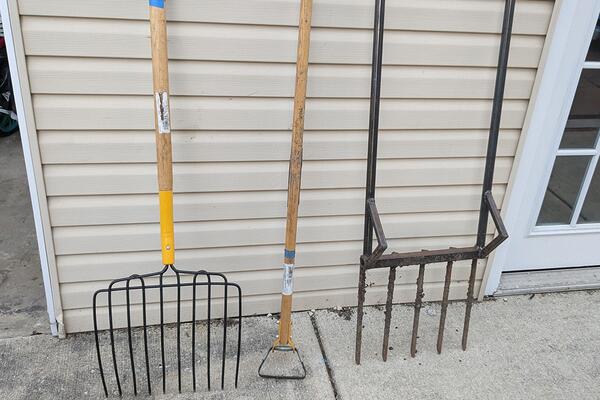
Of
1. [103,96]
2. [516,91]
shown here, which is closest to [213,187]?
[103,96]

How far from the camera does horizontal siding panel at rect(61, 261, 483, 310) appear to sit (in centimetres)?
229

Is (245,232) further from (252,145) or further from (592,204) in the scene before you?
(592,204)

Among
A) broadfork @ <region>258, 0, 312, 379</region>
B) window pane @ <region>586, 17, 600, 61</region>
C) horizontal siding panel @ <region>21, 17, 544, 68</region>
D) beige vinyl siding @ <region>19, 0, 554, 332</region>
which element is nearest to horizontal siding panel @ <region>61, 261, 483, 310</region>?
beige vinyl siding @ <region>19, 0, 554, 332</region>

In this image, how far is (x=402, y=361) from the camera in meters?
2.31

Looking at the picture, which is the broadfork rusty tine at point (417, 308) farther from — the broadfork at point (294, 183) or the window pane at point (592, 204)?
the window pane at point (592, 204)

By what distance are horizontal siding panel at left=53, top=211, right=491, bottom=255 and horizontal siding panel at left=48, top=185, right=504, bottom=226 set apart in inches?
1.3

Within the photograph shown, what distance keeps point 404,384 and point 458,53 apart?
4.56ft

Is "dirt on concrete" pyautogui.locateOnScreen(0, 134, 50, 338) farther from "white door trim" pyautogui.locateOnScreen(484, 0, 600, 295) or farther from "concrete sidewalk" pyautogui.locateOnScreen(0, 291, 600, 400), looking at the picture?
"white door trim" pyautogui.locateOnScreen(484, 0, 600, 295)

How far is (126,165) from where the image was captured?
2.08m

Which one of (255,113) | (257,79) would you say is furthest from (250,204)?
(257,79)

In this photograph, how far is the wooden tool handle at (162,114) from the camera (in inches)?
66.7

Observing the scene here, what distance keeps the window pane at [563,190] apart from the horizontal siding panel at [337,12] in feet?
2.52

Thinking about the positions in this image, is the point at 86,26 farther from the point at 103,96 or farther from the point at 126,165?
the point at 126,165

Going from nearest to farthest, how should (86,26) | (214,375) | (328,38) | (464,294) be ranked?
(86,26), (328,38), (214,375), (464,294)
